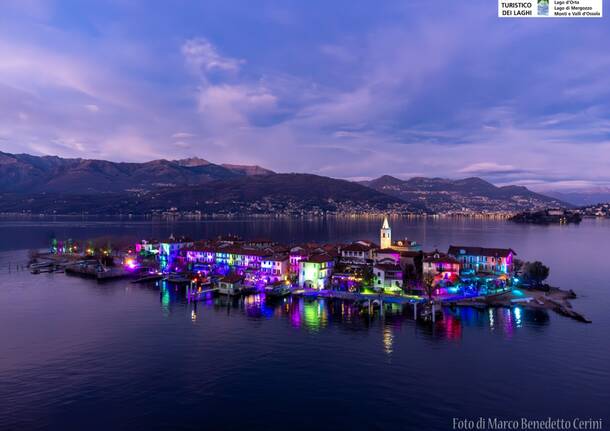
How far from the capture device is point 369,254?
63.1 metres

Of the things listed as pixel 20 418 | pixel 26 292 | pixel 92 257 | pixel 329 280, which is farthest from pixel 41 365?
pixel 92 257

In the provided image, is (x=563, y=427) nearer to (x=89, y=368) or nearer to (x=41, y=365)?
(x=89, y=368)

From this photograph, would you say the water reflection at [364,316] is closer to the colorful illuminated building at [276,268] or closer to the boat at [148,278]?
the colorful illuminated building at [276,268]

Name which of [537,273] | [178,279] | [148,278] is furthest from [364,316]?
[148,278]

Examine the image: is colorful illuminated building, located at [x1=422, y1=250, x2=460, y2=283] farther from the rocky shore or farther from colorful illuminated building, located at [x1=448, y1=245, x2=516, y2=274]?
the rocky shore

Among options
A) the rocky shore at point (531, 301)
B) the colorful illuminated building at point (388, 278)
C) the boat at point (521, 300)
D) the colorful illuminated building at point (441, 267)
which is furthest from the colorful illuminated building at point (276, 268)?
the boat at point (521, 300)

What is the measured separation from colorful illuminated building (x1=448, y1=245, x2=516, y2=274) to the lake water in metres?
13.9

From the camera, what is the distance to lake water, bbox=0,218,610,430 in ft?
74.2

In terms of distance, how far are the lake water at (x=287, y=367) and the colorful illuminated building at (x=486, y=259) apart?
45.7 ft

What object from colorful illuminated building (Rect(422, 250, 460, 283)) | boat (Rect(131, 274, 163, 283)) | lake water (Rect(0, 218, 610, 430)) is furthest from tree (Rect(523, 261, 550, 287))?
boat (Rect(131, 274, 163, 283))

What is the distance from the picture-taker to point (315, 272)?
56.6m

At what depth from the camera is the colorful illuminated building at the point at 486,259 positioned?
197 feet

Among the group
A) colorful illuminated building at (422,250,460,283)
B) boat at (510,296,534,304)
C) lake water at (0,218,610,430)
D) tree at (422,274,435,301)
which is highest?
colorful illuminated building at (422,250,460,283)

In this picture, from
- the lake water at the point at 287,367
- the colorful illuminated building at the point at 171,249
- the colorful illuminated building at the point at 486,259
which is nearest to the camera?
the lake water at the point at 287,367
